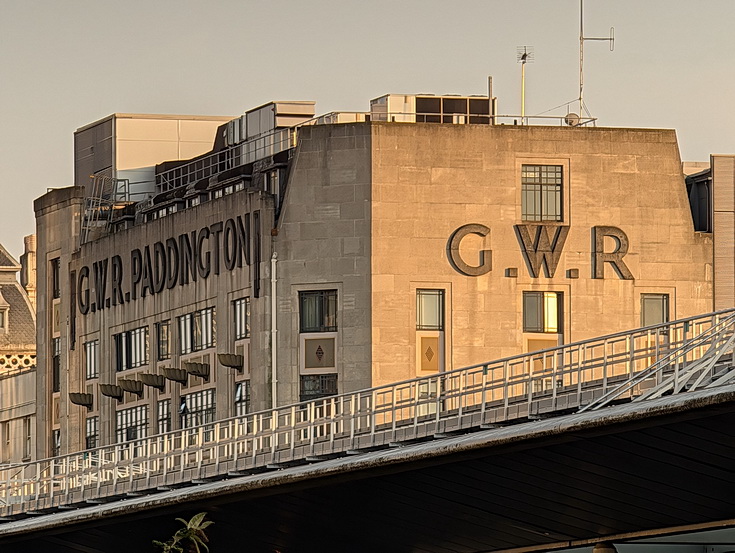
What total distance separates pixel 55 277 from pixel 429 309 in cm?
3071

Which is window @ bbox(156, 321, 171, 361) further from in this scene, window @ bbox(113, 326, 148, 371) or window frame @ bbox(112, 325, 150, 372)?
window @ bbox(113, 326, 148, 371)

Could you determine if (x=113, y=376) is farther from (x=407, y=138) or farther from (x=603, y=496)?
(x=603, y=496)

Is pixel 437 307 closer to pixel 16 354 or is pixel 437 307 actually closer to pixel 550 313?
pixel 550 313

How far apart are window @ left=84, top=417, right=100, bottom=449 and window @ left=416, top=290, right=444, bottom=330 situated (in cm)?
2318

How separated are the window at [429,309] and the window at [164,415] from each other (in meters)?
15.2

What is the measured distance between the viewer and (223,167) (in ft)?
351

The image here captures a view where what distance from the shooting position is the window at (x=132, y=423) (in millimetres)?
105688

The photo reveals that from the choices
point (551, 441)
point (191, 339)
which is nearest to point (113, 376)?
point (191, 339)

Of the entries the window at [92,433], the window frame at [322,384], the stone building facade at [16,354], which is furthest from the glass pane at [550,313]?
the stone building facade at [16,354]

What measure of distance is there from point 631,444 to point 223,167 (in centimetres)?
5953

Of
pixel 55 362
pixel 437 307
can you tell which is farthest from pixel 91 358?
pixel 437 307

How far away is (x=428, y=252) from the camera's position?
93.7 metres

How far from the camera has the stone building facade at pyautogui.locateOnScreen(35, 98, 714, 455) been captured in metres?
93.1

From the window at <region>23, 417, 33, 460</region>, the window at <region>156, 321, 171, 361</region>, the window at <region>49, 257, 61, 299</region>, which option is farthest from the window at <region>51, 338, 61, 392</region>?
the window at <region>156, 321, 171, 361</region>
